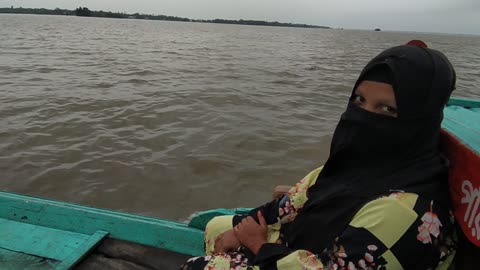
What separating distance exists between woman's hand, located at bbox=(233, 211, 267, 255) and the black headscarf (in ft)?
0.85

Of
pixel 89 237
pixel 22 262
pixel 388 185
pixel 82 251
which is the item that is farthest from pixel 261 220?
pixel 22 262

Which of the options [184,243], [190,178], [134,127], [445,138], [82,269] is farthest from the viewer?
[134,127]

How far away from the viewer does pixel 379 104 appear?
1.37m

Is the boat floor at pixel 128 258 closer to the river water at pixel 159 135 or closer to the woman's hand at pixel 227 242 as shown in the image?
the woman's hand at pixel 227 242

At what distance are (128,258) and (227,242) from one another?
82 cm

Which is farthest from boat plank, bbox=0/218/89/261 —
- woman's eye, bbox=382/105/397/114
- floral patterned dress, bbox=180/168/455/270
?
woman's eye, bbox=382/105/397/114

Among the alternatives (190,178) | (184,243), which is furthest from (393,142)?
(190,178)

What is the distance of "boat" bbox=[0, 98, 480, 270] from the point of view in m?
2.24

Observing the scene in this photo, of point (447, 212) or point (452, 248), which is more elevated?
point (447, 212)

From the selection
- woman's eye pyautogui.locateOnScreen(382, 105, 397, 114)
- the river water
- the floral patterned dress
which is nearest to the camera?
the floral patterned dress

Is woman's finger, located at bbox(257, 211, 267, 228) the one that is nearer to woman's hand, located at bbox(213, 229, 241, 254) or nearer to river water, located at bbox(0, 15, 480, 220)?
woman's hand, located at bbox(213, 229, 241, 254)

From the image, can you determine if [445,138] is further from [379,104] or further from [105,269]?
[105,269]

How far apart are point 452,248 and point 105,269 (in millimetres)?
1816

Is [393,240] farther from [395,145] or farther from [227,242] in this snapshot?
[227,242]
